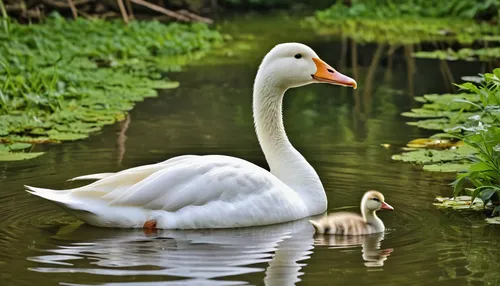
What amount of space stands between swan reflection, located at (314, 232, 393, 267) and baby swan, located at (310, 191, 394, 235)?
0.14 ft

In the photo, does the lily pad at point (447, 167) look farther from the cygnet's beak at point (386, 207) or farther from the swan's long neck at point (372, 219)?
the swan's long neck at point (372, 219)

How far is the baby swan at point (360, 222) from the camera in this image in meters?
7.22

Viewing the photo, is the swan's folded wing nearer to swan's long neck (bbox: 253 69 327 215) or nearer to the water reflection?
the water reflection

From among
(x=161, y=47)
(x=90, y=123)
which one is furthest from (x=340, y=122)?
(x=161, y=47)

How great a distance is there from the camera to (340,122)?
40.9ft

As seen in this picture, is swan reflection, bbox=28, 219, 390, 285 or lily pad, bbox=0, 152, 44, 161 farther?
lily pad, bbox=0, 152, 44, 161

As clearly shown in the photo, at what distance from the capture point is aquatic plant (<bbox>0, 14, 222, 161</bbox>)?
11477mm

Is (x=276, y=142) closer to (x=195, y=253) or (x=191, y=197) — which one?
(x=191, y=197)

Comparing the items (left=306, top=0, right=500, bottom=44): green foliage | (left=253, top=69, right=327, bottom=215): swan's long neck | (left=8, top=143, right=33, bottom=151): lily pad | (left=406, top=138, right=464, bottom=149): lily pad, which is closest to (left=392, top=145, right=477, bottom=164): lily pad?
(left=406, top=138, right=464, bottom=149): lily pad

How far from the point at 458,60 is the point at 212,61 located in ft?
14.3

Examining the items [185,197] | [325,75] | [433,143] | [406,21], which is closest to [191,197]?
[185,197]

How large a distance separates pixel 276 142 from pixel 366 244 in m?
1.68

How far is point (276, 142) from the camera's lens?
838 centimetres

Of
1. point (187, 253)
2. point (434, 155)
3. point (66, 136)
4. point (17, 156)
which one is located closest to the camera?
point (187, 253)
